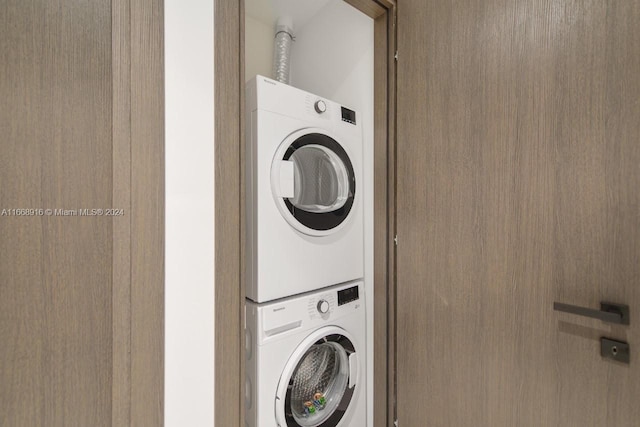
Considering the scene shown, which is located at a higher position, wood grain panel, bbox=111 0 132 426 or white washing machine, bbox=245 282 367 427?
wood grain panel, bbox=111 0 132 426

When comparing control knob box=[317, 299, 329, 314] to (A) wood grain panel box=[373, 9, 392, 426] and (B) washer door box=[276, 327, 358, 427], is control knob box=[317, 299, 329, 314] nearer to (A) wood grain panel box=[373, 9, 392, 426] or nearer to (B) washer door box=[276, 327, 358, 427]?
(B) washer door box=[276, 327, 358, 427]

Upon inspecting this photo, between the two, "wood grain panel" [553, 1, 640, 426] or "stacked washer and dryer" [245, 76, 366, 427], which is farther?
"stacked washer and dryer" [245, 76, 366, 427]

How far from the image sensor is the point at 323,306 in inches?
46.8

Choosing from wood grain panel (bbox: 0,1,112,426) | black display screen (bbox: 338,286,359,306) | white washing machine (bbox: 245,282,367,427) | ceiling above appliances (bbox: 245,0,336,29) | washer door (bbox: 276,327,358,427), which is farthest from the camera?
ceiling above appliances (bbox: 245,0,336,29)

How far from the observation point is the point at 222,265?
836 mm

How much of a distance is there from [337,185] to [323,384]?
0.92 metres

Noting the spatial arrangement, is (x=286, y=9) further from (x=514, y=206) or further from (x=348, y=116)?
(x=514, y=206)

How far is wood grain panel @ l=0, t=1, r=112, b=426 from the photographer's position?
593 mm

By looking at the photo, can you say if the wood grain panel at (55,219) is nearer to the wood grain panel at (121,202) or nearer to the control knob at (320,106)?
the wood grain panel at (121,202)

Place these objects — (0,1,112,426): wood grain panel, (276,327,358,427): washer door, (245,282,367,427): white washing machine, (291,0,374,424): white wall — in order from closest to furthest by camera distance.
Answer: (0,1,112,426): wood grain panel < (245,282,367,427): white washing machine < (276,327,358,427): washer door < (291,0,374,424): white wall

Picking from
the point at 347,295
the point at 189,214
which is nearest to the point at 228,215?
the point at 189,214

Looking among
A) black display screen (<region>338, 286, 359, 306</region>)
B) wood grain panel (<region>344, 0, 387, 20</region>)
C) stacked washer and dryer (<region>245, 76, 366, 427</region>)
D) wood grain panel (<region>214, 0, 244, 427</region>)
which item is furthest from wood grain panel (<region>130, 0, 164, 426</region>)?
wood grain panel (<region>344, 0, 387, 20</region>)

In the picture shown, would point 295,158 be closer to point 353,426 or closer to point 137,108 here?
point 137,108

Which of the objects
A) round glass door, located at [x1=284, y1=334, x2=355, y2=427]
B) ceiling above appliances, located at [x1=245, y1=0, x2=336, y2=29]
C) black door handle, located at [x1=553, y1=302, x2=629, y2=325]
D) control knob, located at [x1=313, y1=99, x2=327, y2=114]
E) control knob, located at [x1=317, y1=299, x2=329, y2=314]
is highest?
ceiling above appliances, located at [x1=245, y1=0, x2=336, y2=29]
